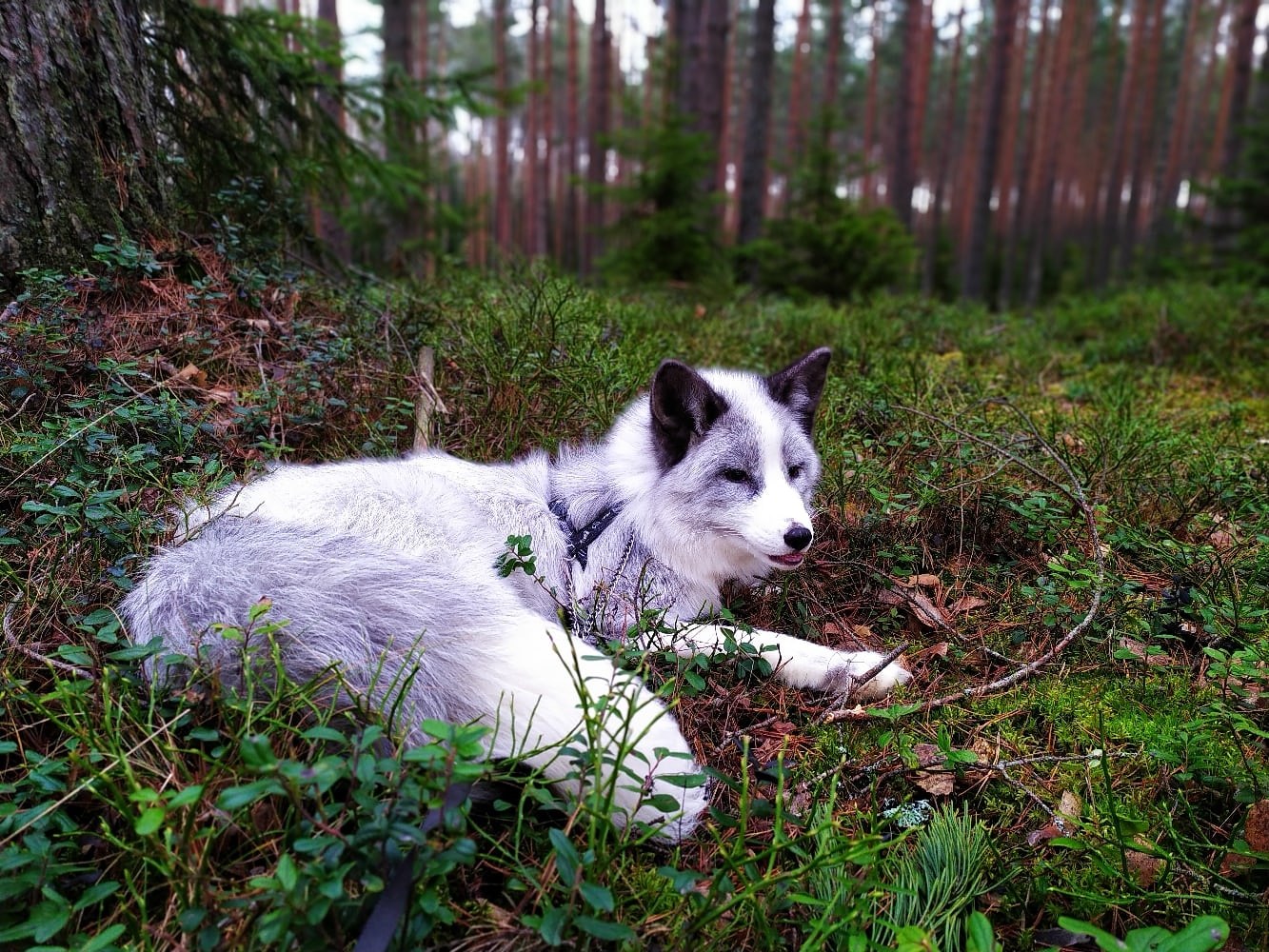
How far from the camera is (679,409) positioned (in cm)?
304

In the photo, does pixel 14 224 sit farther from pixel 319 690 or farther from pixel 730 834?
pixel 730 834

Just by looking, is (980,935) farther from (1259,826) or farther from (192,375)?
(192,375)

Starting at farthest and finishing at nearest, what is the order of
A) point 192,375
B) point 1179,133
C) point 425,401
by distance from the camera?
point 1179,133
point 425,401
point 192,375

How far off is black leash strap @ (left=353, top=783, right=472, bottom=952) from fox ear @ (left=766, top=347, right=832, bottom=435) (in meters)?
2.33

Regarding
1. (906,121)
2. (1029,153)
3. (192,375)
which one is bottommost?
(192,375)

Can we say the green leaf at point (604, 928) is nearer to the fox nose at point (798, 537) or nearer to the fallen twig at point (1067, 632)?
the fallen twig at point (1067, 632)

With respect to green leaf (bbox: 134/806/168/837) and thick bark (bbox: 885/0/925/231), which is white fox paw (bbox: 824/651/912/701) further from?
thick bark (bbox: 885/0/925/231)

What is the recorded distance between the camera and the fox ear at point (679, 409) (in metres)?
2.94

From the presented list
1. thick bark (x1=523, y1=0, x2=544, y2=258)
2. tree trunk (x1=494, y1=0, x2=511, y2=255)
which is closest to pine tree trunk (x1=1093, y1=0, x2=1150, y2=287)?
thick bark (x1=523, y1=0, x2=544, y2=258)

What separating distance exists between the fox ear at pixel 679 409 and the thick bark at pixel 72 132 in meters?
3.32

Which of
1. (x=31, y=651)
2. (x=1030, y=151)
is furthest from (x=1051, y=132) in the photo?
(x=31, y=651)

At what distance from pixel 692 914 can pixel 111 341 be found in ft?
12.6

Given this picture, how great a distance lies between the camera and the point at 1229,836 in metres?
1.85

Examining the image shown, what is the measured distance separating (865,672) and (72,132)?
15.4ft
